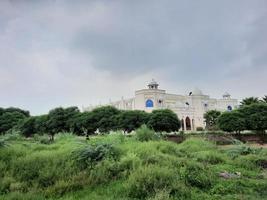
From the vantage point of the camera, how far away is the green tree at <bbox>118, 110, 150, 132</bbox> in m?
40.1

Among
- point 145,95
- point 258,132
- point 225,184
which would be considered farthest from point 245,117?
point 225,184

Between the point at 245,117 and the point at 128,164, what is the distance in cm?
3013

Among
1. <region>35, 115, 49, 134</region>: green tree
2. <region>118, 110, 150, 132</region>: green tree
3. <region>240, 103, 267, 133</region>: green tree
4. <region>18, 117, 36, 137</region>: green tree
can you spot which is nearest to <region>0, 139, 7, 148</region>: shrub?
<region>118, 110, 150, 132</region>: green tree

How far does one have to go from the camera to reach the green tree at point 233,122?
35469mm

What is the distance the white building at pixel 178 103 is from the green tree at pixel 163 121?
14.6 meters

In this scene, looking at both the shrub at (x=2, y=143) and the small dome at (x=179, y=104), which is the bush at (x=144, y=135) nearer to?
the shrub at (x=2, y=143)

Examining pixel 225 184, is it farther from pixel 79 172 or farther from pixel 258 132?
pixel 258 132

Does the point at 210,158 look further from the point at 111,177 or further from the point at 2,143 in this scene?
the point at 2,143

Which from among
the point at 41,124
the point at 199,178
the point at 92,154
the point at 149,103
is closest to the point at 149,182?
the point at 199,178

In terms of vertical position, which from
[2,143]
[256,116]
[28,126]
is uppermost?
[256,116]

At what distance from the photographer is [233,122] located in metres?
35.7

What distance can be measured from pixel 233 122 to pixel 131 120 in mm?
12887

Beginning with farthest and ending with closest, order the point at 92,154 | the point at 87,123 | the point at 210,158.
Answer: the point at 87,123
the point at 210,158
the point at 92,154

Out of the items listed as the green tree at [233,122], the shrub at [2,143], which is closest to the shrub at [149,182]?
the shrub at [2,143]
